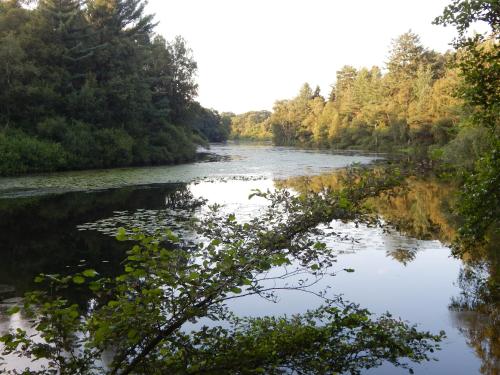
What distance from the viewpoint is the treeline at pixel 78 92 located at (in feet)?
112

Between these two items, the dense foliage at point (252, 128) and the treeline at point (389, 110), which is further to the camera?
the dense foliage at point (252, 128)

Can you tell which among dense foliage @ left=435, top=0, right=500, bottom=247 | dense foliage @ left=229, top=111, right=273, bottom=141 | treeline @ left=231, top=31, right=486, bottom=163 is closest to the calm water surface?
dense foliage @ left=435, top=0, right=500, bottom=247

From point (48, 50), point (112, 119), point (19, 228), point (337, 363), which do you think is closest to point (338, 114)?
point (112, 119)

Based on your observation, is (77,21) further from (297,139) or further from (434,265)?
(297,139)

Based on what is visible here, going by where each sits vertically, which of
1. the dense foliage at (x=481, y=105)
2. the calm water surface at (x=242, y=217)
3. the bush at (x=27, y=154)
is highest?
the dense foliage at (x=481, y=105)

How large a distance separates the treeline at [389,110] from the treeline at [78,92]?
24936 mm

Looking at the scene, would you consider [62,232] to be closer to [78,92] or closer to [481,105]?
[481,105]

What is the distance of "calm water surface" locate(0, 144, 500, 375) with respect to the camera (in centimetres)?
794

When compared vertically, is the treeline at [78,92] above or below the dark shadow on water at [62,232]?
above

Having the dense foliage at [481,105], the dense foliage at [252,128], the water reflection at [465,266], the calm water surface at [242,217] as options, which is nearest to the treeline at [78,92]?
the calm water surface at [242,217]

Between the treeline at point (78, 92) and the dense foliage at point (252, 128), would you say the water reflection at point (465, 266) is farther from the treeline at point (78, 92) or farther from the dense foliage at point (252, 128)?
the dense foliage at point (252, 128)

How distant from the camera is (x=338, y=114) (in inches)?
3487

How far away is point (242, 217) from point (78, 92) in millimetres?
28269

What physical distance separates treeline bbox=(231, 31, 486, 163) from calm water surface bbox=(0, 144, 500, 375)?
11.7 metres
